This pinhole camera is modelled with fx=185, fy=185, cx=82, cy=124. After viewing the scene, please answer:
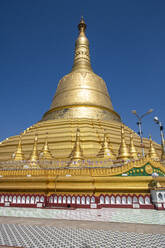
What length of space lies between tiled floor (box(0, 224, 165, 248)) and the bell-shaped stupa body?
47.9 ft

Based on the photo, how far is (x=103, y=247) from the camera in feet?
11.5

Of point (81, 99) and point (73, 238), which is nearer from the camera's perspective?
point (73, 238)

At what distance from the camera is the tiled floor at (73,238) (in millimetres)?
3621

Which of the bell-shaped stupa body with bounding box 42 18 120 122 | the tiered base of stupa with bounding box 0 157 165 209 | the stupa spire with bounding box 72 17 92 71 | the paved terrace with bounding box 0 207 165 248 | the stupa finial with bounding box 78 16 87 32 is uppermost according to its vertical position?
the stupa finial with bounding box 78 16 87 32

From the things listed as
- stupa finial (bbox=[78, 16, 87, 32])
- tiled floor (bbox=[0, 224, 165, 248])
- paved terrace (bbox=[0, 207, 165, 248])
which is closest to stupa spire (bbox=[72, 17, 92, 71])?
stupa finial (bbox=[78, 16, 87, 32])

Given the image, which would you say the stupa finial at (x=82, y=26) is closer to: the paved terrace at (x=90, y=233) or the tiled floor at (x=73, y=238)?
the paved terrace at (x=90, y=233)

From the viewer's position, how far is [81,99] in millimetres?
20234

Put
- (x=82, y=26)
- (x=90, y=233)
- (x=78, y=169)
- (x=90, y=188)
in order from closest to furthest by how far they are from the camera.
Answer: (x=90, y=233), (x=90, y=188), (x=78, y=169), (x=82, y=26)

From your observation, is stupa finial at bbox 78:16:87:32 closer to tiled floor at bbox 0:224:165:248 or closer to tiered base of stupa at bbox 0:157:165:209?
tiered base of stupa at bbox 0:157:165:209

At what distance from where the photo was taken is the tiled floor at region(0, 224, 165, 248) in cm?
362

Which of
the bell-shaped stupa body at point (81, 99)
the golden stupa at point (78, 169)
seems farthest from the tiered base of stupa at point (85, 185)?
the bell-shaped stupa body at point (81, 99)

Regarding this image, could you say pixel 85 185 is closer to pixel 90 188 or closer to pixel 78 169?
pixel 90 188

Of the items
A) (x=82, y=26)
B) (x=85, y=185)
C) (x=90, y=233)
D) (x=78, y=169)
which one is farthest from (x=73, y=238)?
(x=82, y=26)

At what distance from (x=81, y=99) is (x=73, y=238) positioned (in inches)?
670
